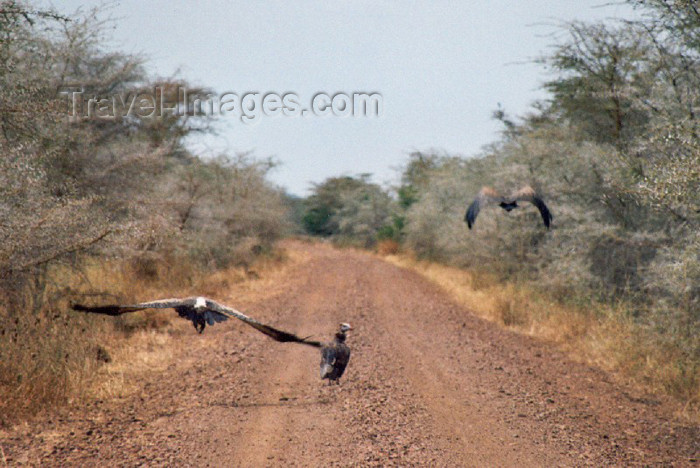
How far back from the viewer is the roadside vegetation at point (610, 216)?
218 inches

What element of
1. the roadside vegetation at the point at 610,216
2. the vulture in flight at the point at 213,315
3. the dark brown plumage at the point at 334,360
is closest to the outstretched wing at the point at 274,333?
the vulture in flight at the point at 213,315

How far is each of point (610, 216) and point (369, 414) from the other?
6083 millimetres

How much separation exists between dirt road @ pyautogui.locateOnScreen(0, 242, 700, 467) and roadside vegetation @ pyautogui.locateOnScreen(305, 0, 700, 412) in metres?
0.84

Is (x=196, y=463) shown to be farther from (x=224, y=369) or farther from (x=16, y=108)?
(x=16, y=108)

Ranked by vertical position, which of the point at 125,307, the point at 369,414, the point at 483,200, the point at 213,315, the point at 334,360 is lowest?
the point at 369,414

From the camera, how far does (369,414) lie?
4340 millimetres

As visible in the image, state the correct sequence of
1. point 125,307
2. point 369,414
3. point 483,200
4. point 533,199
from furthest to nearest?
point 533,199 < point 483,200 < point 369,414 < point 125,307

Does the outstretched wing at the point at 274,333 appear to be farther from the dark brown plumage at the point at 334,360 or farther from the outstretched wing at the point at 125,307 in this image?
the dark brown plumage at the point at 334,360

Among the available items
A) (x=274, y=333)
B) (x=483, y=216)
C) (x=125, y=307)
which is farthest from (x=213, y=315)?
(x=483, y=216)

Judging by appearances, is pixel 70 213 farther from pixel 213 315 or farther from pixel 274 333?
pixel 274 333

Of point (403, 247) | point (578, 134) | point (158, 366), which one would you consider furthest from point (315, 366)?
point (403, 247)

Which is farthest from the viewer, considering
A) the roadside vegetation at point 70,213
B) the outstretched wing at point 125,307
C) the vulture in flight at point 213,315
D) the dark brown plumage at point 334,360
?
the roadside vegetation at point 70,213

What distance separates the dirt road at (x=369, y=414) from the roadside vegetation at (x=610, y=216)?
841 millimetres

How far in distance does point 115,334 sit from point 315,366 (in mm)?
2788
